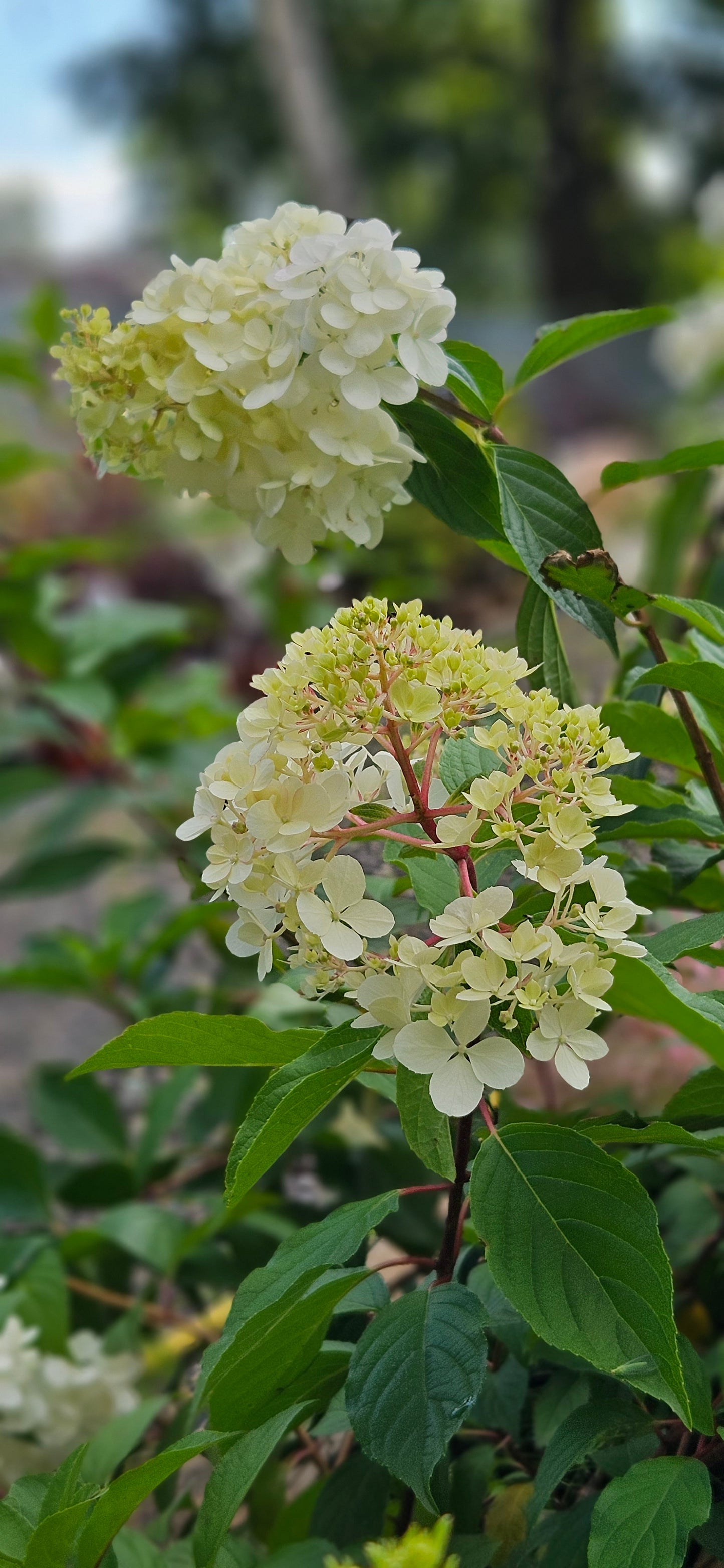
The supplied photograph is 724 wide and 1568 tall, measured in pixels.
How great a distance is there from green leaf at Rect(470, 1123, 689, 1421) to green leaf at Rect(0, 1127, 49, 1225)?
22.3 inches

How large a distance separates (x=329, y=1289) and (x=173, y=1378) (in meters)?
0.38

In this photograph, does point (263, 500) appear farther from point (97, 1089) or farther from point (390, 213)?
point (390, 213)

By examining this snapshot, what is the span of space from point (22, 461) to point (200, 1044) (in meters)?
0.87

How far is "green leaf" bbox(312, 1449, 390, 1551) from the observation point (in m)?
0.40

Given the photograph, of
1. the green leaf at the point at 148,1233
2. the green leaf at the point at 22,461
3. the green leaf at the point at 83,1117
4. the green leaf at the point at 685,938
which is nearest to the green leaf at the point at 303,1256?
the green leaf at the point at 685,938

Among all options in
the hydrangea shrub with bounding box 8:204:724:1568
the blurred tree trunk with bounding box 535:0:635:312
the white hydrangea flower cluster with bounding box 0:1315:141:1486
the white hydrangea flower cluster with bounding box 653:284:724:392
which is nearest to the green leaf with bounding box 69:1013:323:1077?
the hydrangea shrub with bounding box 8:204:724:1568

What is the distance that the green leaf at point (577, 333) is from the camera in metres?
0.43

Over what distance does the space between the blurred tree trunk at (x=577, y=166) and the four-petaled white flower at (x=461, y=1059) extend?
7.24 meters

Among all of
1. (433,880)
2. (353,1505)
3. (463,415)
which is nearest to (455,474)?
(463,415)

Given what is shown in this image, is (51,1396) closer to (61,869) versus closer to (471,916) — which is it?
(471,916)

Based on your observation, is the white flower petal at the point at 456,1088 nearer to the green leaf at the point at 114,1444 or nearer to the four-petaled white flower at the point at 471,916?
the four-petaled white flower at the point at 471,916

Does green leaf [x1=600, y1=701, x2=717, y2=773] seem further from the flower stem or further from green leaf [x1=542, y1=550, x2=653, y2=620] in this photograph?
the flower stem

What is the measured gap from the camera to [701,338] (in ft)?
5.22

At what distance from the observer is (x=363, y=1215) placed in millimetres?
350
